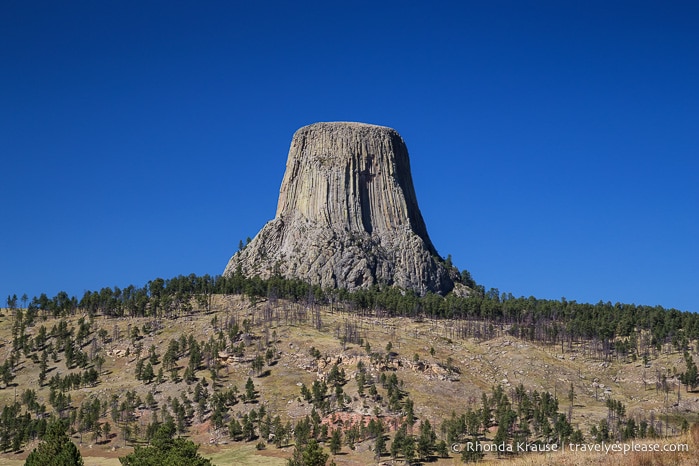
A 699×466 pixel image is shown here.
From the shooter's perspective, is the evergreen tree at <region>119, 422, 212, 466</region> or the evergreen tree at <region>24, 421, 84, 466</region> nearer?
the evergreen tree at <region>119, 422, 212, 466</region>

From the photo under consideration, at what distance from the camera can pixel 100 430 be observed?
16225 cm

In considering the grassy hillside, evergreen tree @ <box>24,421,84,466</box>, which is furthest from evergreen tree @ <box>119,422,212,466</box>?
the grassy hillside

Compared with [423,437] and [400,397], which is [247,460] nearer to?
[423,437]

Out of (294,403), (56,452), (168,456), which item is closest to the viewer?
(168,456)

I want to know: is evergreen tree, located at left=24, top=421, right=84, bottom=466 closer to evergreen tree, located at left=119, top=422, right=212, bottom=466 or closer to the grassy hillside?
evergreen tree, located at left=119, top=422, right=212, bottom=466

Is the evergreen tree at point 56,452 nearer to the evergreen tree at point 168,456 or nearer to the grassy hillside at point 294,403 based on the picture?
the evergreen tree at point 168,456

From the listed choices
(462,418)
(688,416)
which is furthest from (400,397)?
(688,416)

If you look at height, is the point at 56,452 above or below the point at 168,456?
below

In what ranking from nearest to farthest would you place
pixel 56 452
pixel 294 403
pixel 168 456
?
pixel 168 456, pixel 56 452, pixel 294 403

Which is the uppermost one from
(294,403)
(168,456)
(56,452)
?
(294,403)

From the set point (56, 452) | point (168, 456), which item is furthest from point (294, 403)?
point (168, 456)

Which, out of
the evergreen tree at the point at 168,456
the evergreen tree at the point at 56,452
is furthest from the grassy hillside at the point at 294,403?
the evergreen tree at the point at 56,452

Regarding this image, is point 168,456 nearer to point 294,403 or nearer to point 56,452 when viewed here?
point 56,452

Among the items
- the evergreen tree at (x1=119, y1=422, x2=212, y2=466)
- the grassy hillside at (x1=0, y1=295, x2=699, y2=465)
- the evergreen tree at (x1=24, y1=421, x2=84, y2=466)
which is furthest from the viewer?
the grassy hillside at (x1=0, y1=295, x2=699, y2=465)
